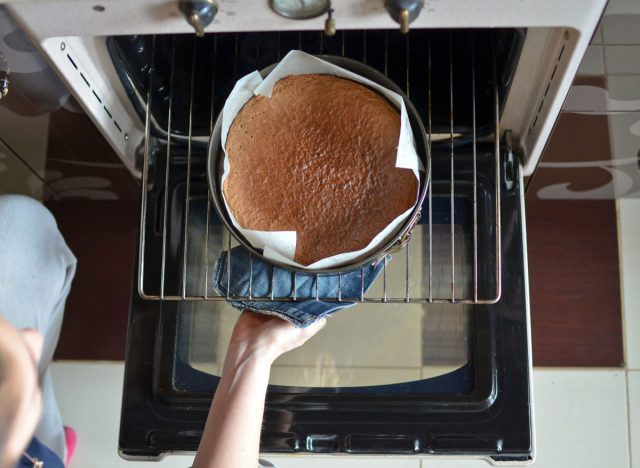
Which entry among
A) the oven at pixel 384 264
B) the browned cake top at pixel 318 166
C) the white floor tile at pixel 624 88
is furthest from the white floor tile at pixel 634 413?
the browned cake top at pixel 318 166

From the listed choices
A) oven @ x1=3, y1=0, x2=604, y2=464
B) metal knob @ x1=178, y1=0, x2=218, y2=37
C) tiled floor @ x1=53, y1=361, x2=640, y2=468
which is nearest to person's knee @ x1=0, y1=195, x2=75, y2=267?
oven @ x1=3, y1=0, x2=604, y2=464

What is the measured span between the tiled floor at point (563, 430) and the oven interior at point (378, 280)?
1.12 feet

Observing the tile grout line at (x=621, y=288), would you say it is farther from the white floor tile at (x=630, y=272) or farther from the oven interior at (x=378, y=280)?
the oven interior at (x=378, y=280)

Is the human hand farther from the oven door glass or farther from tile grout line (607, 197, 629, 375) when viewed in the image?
tile grout line (607, 197, 629, 375)

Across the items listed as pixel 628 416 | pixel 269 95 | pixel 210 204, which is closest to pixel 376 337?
pixel 210 204

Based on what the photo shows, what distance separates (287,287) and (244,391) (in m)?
0.14

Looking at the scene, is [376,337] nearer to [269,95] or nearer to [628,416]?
[269,95]

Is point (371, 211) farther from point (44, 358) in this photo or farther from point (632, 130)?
point (44, 358)

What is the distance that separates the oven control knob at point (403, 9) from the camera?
71 cm

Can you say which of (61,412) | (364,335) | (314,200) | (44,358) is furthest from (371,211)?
(61,412)

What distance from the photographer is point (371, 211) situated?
2.96 ft

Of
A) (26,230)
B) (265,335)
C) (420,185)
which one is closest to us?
(420,185)

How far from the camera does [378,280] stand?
1.12 metres

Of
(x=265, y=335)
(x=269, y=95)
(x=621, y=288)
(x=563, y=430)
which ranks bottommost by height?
(x=563, y=430)
